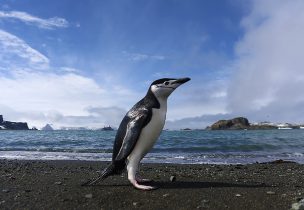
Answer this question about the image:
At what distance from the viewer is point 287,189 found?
21.8 ft

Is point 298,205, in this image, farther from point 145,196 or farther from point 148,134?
point 148,134

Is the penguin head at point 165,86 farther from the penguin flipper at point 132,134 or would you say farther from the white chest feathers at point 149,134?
the penguin flipper at point 132,134

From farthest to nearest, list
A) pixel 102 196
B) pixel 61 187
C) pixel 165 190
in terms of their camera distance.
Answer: pixel 61 187 < pixel 165 190 < pixel 102 196

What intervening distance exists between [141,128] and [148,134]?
15 cm

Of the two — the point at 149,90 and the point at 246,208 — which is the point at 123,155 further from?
the point at 246,208

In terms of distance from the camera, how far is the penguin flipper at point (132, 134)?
6188mm

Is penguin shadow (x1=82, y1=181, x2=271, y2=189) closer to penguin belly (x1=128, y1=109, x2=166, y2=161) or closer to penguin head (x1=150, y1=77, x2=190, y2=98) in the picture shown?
penguin belly (x1=128, y1=109, x2=166, y2=161)

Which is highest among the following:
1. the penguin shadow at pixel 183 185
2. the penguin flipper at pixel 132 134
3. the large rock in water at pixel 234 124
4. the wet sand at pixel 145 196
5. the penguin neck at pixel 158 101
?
the large rock in water at pixel 234 124

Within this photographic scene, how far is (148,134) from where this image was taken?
6262mm

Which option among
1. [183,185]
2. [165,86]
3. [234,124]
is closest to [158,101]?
[165,86]

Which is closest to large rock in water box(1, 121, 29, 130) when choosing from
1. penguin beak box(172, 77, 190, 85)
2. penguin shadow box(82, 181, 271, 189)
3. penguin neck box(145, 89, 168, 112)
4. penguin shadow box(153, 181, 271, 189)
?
penguin shadow box(82, 181, 271, 189)

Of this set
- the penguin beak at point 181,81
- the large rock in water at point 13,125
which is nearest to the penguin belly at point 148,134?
the penguin beak at point 181,81

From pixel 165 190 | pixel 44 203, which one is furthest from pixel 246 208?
pixel 44 203

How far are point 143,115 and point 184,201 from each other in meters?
1.54
